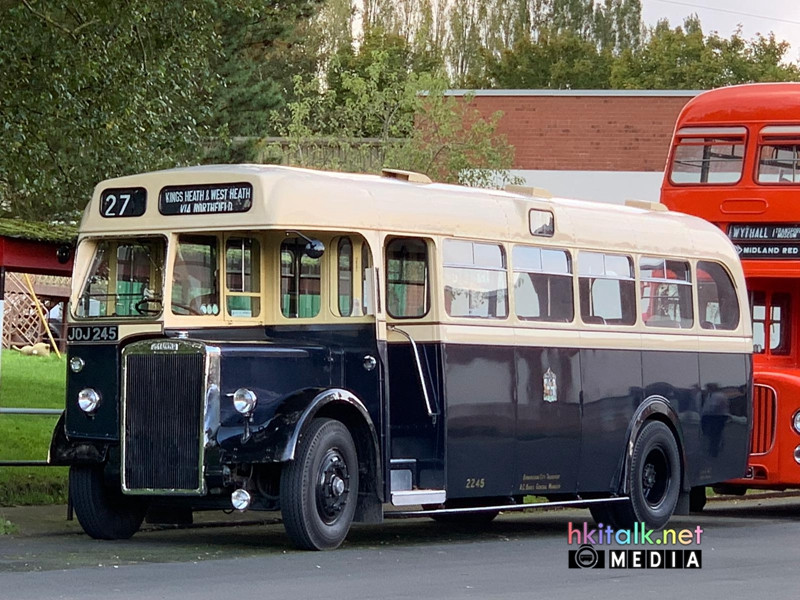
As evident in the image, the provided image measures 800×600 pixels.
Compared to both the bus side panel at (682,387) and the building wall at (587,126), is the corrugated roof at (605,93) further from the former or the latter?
the bus side panel at (682,387)

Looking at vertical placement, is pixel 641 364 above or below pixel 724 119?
below

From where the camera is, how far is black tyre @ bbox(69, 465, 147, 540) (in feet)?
44.9

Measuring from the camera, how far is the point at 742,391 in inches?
696

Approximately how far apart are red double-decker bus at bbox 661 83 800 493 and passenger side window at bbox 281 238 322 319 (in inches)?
254

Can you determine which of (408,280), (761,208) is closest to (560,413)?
(408,280)

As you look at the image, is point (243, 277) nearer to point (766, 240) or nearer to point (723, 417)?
point (723, 417)

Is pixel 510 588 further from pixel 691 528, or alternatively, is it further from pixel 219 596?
pixel 691 528

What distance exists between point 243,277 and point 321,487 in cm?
183

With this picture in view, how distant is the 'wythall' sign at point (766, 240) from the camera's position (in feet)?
62.0

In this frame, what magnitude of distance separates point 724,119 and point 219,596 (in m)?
11.9

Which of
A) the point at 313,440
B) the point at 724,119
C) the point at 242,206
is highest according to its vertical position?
the point at 724,119

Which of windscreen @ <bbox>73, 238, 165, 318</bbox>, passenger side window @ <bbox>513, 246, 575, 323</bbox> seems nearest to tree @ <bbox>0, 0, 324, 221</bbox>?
windscreen @ <bbox>73, 238, 165, 318</bbox>

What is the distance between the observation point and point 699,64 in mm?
75438

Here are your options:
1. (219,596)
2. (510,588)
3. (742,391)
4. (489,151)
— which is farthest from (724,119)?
(489,151)
